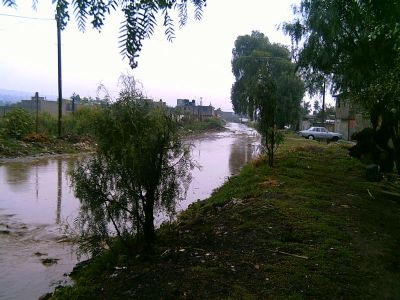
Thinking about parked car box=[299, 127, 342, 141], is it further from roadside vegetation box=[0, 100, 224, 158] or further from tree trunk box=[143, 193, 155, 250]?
tree trunk box=[143, 193, 155, 250]

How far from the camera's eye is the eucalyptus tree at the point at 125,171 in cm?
666

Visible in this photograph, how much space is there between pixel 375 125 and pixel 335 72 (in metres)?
3.85

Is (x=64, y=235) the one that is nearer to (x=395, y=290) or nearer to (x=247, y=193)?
(x=247, y=193)

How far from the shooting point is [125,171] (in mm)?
6719

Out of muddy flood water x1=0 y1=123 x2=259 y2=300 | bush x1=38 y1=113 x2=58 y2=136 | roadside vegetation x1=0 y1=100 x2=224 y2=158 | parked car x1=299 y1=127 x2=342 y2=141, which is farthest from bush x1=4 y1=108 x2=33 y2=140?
parked car x1=299 y1=127 x2=342 y2=141

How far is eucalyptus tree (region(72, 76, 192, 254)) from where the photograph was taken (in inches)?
262

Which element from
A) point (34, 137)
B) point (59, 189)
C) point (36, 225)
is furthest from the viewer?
point (34, 137)

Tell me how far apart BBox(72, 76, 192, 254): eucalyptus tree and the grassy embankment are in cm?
50

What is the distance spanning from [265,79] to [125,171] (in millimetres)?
11586

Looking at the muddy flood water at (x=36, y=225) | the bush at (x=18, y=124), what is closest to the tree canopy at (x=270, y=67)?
the bush at (x=18, y=124)

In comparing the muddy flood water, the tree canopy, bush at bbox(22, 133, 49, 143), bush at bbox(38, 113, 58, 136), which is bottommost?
the muddy flood water

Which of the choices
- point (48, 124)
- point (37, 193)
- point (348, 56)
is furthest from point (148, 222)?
Result: point (48, 124)

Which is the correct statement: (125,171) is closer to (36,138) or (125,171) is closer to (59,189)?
(59,189)

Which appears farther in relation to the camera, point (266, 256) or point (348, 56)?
point (348, 56)
